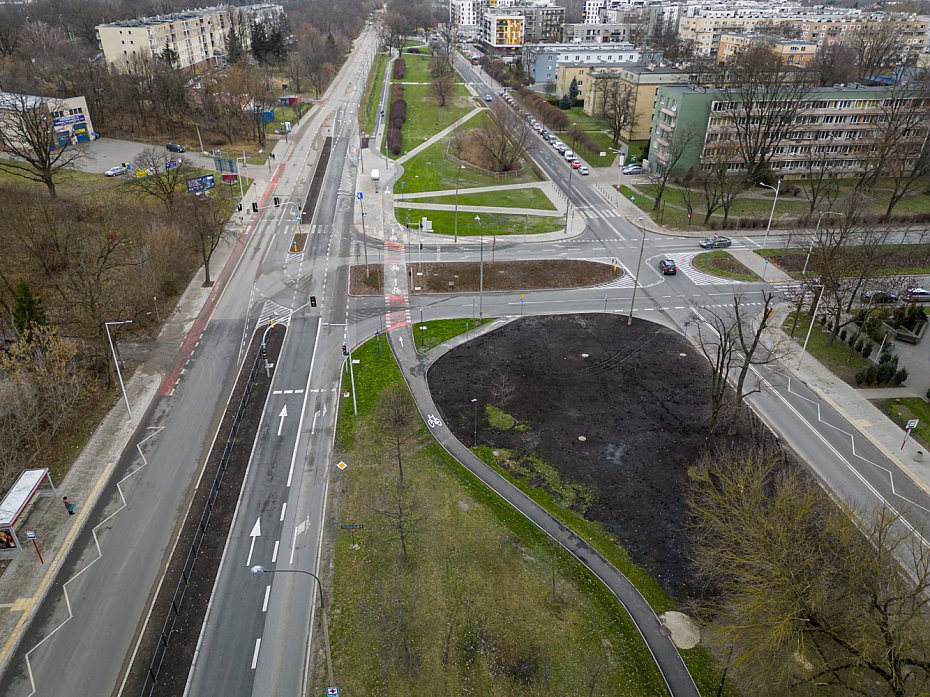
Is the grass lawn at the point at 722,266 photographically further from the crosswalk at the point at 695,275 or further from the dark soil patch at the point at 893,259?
the dark soil patch at the point at 893,259

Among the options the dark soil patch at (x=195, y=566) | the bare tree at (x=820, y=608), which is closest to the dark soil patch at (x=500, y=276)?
the dark soil patch at (x=195, y=566)

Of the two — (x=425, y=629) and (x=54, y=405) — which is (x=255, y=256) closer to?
(x=54, y=405)

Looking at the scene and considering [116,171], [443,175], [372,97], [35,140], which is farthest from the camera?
[372,97]

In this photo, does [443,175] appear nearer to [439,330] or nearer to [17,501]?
[439,330]

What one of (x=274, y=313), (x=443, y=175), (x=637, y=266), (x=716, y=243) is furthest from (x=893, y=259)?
(x=274, y=313)

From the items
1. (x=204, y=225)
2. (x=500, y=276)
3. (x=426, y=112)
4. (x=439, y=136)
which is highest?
(x=426, y=112)
